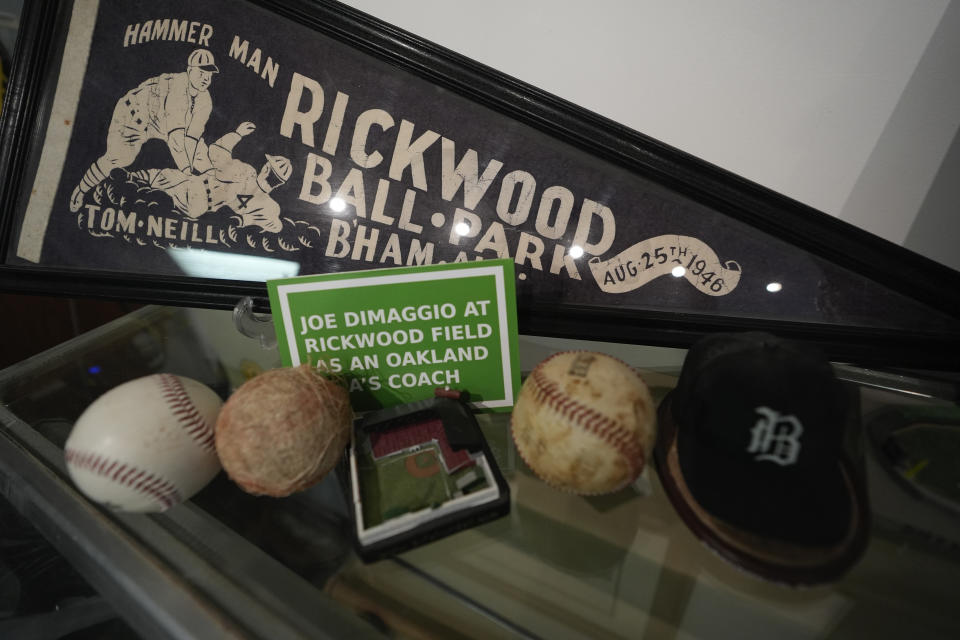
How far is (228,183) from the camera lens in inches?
39.9

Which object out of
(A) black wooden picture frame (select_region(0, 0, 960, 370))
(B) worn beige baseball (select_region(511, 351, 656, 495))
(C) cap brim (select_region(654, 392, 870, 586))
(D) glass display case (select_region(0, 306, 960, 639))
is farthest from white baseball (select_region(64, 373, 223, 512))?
(C) cap brim (select_region(654, 392, 870, 586))

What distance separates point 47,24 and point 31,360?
80cm

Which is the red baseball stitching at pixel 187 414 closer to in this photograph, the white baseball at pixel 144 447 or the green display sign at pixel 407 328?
the white baseball at pixel 144 447

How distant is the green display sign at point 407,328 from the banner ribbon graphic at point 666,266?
0.26 m

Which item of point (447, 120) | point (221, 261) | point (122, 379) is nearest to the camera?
point (447, 120)

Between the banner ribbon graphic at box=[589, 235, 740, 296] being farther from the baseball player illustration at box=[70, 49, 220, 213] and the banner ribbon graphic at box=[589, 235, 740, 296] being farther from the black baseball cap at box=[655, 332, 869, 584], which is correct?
Answer: the baseball player illustration at box=[70, 49, 220, 213]

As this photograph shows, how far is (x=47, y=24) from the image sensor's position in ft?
3.36

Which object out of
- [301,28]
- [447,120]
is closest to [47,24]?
[301,28]

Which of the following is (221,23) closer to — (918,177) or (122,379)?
(122,379)

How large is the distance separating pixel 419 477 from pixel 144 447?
1.38ft

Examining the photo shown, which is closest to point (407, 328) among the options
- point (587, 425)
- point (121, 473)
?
point (587, 425)

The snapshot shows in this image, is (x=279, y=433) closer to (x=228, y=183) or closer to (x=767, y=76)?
(x=228, y=183)

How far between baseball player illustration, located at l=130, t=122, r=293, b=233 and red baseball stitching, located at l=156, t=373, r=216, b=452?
1.35 feet

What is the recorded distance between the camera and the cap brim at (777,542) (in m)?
0.64
